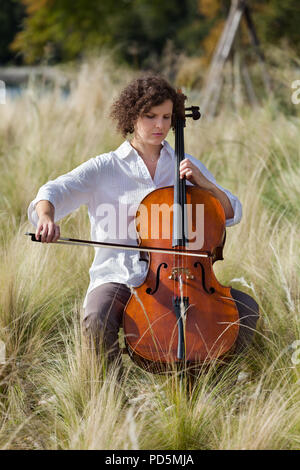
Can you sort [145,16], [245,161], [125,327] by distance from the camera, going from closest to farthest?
[125,327]
[245,161]
[145,16]

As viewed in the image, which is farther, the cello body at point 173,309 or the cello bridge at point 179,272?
the cello bridge at point 179,272

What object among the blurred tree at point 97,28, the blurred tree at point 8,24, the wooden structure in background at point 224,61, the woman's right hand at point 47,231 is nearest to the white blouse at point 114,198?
the woman's right hand at point 47,231

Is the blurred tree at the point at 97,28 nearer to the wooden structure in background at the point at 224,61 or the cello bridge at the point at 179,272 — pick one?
the wooden structure in background at the point at 224,61

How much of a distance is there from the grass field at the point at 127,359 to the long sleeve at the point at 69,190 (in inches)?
15.7

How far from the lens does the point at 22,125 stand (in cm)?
520

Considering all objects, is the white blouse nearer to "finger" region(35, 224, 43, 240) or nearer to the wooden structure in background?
"finger" region(35, 224, 43, 240)

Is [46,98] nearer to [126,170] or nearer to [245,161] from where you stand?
[245,161]

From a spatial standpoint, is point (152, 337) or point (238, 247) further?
point (238, 247)

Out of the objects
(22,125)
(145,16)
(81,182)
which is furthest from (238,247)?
(145,16)

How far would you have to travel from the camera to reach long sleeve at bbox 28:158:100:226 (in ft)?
→ 7.08

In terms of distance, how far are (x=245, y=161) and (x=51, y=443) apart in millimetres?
2671

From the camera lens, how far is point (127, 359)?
2.38 metres

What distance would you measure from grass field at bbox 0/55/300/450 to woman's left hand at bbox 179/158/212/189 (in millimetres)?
384

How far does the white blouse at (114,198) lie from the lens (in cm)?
224
